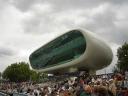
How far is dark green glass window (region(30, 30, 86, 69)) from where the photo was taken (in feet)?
238

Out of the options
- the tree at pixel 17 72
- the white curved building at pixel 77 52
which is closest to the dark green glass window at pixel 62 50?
the white curved building at pixel 77 52

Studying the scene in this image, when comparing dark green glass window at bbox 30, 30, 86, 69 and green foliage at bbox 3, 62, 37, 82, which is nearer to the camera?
dark green glass window at bbox 30, 30, 86, 69

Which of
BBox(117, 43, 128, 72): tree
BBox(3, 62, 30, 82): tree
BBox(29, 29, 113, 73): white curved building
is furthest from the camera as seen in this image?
BBox(3, 62, 30, 82): tree

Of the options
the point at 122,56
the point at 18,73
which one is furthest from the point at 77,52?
the point at 18,73

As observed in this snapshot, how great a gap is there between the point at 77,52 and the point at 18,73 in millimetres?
58489

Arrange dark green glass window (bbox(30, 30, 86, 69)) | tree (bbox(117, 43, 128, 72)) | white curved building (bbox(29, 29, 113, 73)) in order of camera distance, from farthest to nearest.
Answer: tree (bbox(117, 43, 128, 72)) < dark green glass window (bbox(30, 30, 86, 69)) < white curved building (bbox(29, 29, 113, 73))

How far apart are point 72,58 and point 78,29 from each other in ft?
18.6

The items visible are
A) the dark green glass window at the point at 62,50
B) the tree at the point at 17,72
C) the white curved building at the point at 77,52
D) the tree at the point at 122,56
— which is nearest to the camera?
the white curved building at the point at 77,52

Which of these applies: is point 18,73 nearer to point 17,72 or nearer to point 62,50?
point 17,72

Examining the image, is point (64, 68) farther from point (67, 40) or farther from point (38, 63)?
point (38, 63)

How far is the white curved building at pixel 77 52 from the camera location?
230ft

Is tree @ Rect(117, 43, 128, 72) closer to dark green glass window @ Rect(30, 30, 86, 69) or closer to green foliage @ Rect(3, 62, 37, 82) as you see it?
dark green glass window @ Rect(30, 30, 86, 69)

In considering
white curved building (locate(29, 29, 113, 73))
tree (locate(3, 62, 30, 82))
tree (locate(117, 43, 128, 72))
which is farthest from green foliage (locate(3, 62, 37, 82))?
tree (locate(117, 43, 128, 72))

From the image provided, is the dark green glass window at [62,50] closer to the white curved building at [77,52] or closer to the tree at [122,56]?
the white curved building at [77,52]
